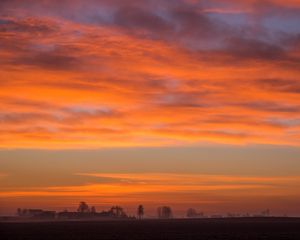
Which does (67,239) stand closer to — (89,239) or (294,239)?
(89,239)

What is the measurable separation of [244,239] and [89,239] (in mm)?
17658

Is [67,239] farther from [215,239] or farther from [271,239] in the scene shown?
[271,239]

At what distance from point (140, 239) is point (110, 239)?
3.56m

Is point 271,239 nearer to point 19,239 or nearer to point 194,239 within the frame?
point 194,239

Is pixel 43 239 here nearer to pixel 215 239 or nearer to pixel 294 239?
pixel 215 239

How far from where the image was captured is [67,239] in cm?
7138

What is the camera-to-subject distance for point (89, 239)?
232 feet

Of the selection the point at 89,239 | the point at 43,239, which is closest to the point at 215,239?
the point at 89,239

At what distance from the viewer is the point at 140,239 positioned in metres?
69.1

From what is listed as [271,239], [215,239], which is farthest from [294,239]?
[215,239]

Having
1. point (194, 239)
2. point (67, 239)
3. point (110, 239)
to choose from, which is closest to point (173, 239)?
point (194, 239)

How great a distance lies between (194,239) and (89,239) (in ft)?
39.5

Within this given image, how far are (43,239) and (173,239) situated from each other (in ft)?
49.8

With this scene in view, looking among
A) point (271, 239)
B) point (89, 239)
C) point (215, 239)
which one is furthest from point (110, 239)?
point (271, 239)
